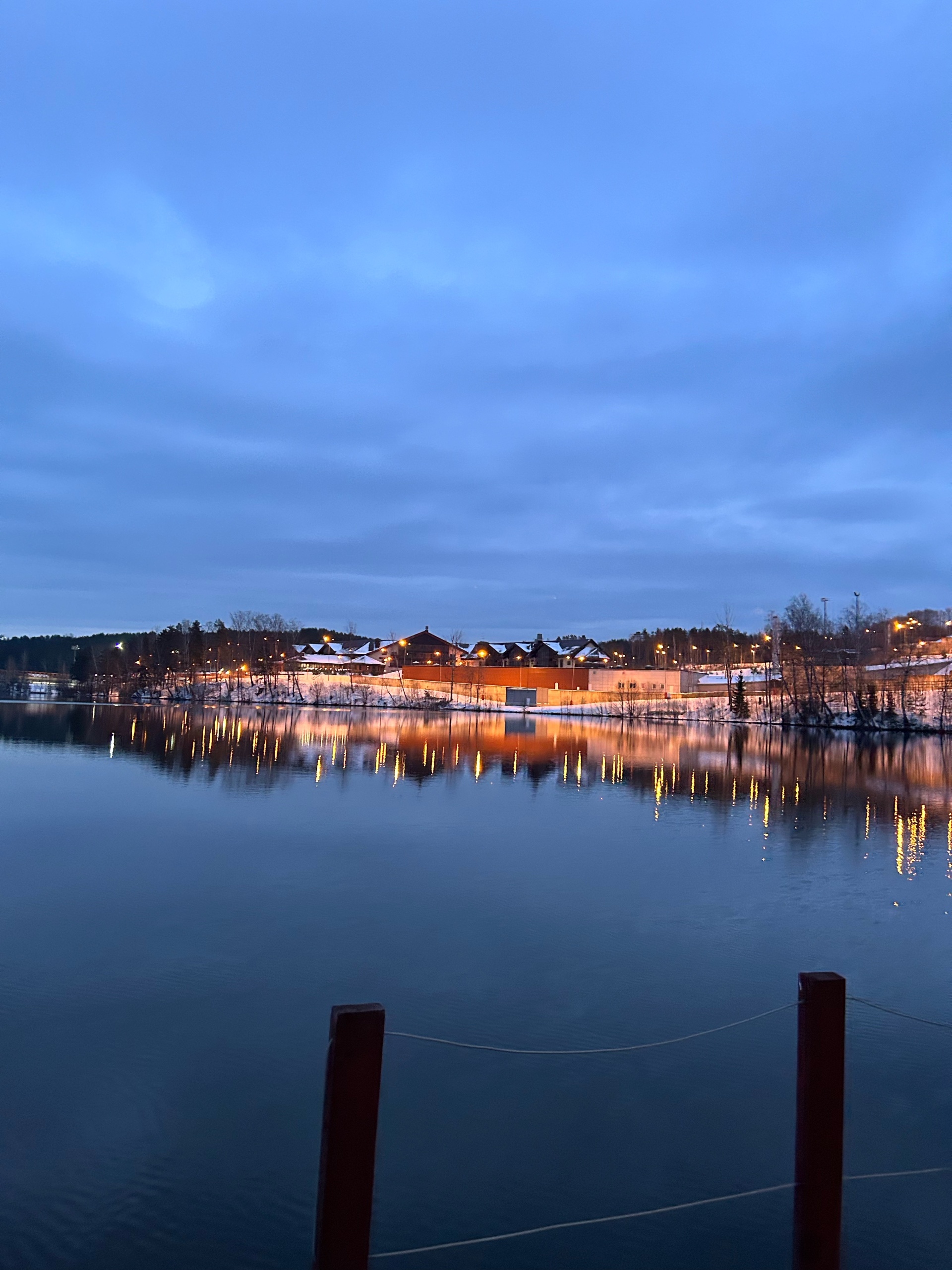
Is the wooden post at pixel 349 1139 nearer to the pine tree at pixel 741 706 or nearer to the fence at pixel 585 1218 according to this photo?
the fence at pixel 585 1218

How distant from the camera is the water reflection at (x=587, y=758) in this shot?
82.2ft

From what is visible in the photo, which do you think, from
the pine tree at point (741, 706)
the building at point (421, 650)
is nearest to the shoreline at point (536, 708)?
the pine tree at point (741, 706)

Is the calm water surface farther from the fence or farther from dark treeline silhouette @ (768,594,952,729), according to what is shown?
dark treeline silhouette @ (768,594,952,729)

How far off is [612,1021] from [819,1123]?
407 cm

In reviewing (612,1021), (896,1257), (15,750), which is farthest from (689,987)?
(15,750)

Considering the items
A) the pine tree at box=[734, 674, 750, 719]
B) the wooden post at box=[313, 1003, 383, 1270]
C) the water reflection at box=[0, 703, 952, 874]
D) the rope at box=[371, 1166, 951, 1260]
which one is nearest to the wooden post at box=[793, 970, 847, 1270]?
the rope at box=[371, 1166, 951, 1260]

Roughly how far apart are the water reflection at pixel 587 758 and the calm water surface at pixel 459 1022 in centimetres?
386

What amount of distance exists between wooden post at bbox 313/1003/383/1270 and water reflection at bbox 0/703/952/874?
14.5 metres

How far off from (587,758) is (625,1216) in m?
32.7

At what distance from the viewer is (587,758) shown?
38.1m

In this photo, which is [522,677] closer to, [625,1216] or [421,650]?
[421,650]

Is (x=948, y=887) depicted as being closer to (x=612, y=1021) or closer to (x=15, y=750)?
(x=612, y=1021)

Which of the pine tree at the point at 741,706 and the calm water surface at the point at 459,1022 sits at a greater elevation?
the pine tree at the point at 741,706

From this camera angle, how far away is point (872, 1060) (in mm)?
8016
